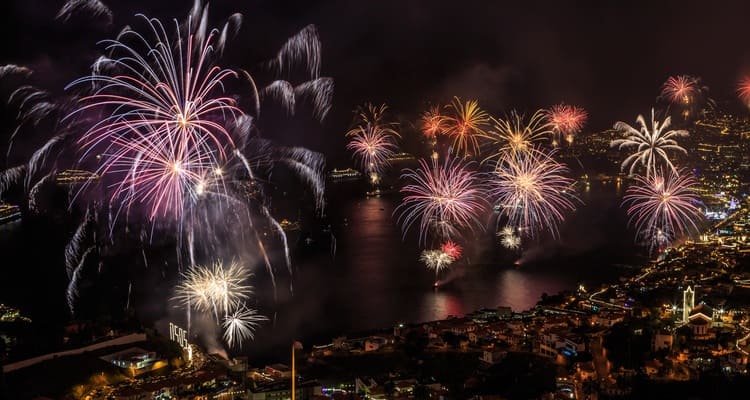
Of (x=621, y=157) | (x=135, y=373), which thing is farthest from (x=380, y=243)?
(x=621, y=157)

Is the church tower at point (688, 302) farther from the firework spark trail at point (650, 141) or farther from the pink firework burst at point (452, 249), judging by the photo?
the pink firework burst at point (452, 249)

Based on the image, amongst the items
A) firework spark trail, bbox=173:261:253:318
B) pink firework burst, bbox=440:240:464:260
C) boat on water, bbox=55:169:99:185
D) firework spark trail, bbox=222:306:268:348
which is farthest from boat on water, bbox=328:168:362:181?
firework spark trail, bbox=222:306:268:348

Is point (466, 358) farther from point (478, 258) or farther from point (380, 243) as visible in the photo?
point (380, 243)

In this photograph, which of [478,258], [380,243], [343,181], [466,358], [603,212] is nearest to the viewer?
[466,358]

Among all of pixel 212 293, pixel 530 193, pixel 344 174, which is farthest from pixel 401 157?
pixel 212 293

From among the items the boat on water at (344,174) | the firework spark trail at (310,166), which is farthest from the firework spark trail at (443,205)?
the boat on water at (344,174)

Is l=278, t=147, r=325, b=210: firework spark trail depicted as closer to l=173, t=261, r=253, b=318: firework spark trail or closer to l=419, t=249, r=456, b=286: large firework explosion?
l=419, t=249, r=456, b=286: large firework explosion

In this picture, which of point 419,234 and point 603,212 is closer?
point 419,234
